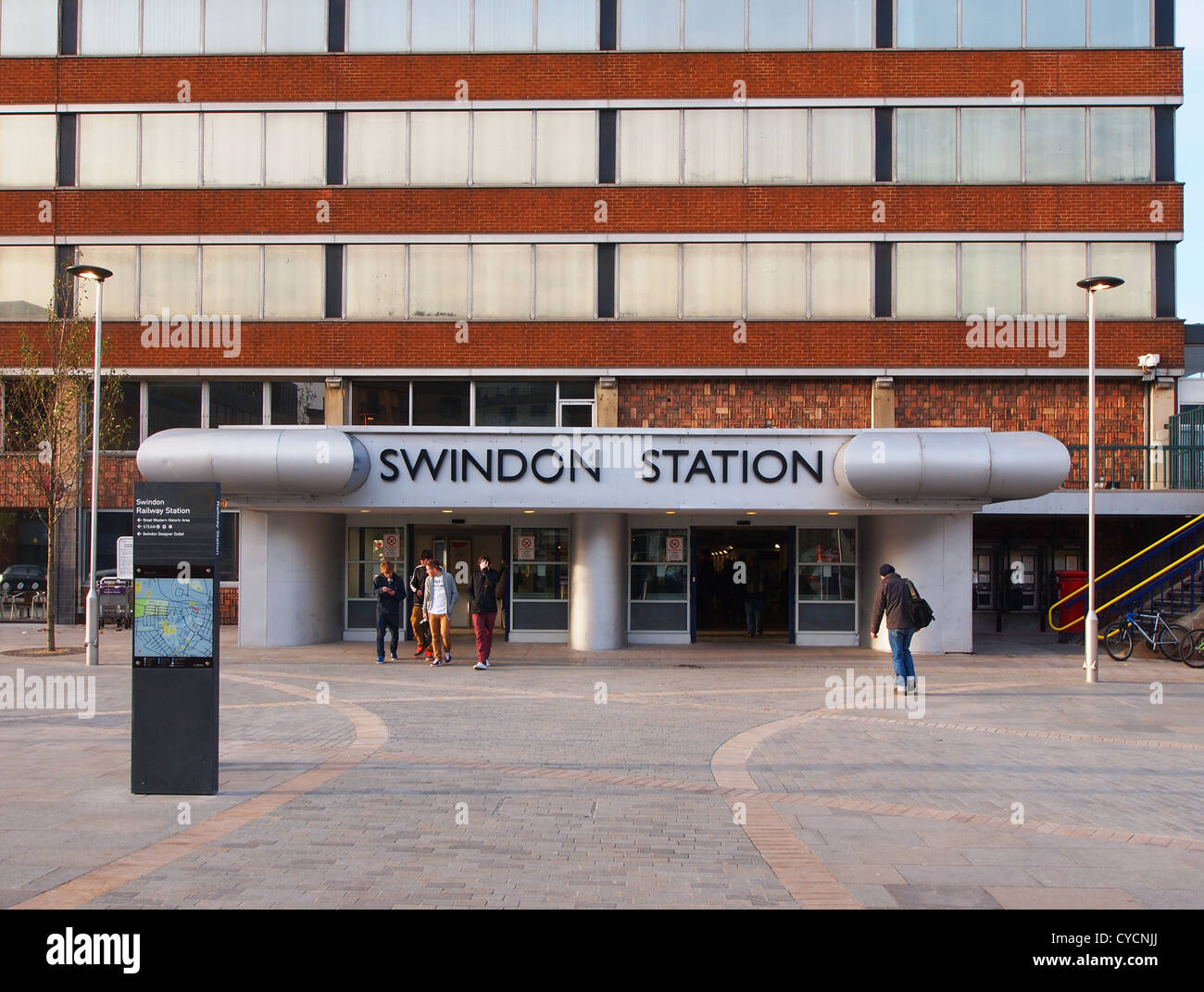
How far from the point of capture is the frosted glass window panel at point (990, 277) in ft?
82.0

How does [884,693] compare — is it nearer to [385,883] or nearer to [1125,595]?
[1125,595]

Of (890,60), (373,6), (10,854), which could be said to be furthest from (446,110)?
(10,854)

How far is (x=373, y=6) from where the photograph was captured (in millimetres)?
25656

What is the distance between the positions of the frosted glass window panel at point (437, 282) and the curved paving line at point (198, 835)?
15.7m

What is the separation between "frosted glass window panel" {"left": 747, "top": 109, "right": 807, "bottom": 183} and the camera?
2506cm

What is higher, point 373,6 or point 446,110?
point 373,6

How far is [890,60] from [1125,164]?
628cm

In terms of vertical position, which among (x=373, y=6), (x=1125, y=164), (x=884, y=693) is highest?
(x=373, y=6)

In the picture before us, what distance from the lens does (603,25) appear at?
83.4 ft

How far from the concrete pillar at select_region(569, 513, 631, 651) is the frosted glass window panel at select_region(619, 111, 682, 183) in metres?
9.36

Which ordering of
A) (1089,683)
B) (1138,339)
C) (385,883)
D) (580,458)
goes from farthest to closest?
(1138,339) → (580,458) → (1089,683) → (385,883)

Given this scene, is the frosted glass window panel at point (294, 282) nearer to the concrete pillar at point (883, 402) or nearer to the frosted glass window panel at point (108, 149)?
the frosted glass window panel at point (108, 149)

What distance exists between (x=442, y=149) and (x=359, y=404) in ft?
21.8

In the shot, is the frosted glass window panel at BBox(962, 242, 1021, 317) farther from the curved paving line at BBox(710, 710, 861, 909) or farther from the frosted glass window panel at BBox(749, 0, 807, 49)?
the curved paving line at BBox(710, 710, 861, 909)
